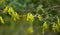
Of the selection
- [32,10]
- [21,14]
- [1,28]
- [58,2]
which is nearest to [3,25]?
[1,28]

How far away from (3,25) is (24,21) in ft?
1.03

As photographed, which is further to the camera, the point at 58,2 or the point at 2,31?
the point at 58,2

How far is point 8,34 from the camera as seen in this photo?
2.55 metres

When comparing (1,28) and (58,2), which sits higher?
(58,2)

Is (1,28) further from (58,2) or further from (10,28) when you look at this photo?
(58,2)

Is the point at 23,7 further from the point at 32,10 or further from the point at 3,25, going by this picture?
the point at 3,25

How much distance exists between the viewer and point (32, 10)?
8.65ft

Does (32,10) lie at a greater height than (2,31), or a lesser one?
greater

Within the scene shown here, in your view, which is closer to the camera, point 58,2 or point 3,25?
point 3,25

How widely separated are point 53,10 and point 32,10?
318 mm

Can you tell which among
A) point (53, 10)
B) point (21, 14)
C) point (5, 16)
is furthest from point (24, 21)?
point (53, 10)

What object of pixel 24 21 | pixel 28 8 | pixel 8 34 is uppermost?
pixel 28 8

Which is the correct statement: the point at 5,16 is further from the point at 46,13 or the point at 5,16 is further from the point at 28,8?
the point at 46,13

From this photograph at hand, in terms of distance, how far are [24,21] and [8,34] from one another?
0.99ft
